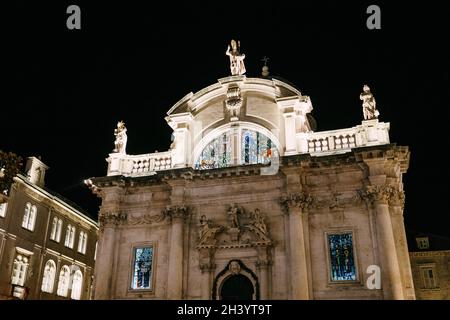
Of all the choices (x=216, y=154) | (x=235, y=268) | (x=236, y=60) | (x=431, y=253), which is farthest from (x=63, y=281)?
(x=431, y=253)

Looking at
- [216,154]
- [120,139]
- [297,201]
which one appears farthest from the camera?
[120,139]

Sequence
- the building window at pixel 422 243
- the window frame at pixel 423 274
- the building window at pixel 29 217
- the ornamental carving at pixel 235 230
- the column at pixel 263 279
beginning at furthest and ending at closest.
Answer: the building window at pixel 422 243 → the window frame at pixel 423 274 → the building window at pixel 29 217 → the ornamental carving at pixel 235 230 → the column at pixel 263 279

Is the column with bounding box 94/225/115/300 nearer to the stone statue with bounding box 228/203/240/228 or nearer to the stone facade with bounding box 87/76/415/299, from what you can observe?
the stone facade with bounding box 87/76/415/299

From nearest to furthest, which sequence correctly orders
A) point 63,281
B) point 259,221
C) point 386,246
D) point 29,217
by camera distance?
point 386,246, point 259,221, point 29,217, point 63,281

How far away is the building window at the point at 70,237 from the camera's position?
37.3m

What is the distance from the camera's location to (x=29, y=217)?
32469 mm

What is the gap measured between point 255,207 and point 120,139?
9.68 meters

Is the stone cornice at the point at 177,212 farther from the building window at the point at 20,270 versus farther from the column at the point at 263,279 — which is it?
the building window at the point at 20,270

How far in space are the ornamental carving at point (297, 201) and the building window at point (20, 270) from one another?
20.0m

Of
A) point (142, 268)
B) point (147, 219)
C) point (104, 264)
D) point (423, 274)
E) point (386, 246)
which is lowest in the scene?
point (142, 268)

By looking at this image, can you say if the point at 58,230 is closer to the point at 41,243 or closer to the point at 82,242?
the point at 41,243

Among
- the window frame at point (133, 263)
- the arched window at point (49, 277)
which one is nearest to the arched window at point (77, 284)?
the arched window at point (49, 277)

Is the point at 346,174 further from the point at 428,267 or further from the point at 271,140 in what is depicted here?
the point at 428,267

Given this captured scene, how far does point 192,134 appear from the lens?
26.5 metres
